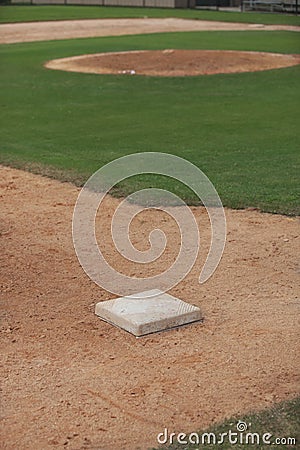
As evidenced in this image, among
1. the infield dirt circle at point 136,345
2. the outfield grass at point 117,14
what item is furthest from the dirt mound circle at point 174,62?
the outfield grass at point 117,14

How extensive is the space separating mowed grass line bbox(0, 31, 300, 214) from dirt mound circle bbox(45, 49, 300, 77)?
835 mm

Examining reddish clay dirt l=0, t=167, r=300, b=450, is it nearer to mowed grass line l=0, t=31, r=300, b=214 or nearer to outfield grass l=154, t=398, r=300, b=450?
outfield grass l=154, t=398, r=300, b=450

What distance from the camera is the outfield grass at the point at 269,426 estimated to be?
4168 millimetres

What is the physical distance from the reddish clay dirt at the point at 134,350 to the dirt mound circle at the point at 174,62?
Result: 1308 cm

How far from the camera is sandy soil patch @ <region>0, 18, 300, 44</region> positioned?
3216cm

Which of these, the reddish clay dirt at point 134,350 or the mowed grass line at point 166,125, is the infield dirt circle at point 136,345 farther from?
the mowed grass line at point 166,125

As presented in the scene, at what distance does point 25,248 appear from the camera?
7.29 metres

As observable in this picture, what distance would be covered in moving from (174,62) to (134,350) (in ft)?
54.7

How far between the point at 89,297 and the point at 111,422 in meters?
1.85

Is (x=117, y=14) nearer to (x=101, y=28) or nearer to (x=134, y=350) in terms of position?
(x=101, y=28)

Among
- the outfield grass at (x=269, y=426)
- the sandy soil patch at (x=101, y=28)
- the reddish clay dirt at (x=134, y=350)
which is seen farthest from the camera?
the sandy soil patch at (x=101, y=28)

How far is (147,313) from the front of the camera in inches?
224

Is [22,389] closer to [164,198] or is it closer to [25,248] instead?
[25,248]

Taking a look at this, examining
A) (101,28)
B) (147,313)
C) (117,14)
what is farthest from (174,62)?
(117,14)
